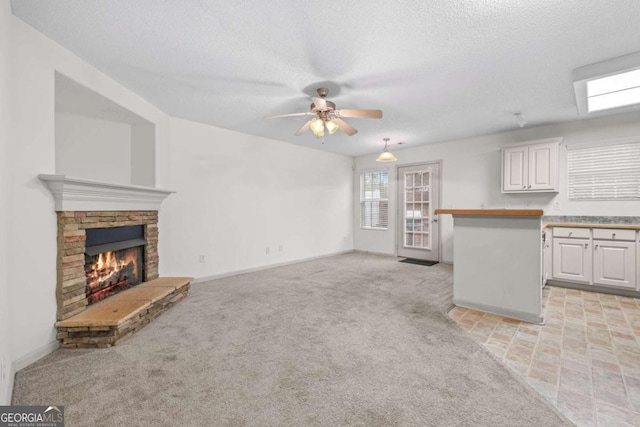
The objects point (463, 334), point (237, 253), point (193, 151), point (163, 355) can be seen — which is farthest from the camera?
point (237, 253)

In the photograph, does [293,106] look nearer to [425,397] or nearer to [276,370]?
[276,370]

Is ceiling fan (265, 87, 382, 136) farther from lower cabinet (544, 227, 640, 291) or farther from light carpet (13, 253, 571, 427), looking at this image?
lower cabinet (544, 227, 640, 291)

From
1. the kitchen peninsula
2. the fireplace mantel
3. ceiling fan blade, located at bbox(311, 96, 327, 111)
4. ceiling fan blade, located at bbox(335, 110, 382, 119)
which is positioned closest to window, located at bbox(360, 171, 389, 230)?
the kitchen peninsula

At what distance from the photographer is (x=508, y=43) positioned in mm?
2213

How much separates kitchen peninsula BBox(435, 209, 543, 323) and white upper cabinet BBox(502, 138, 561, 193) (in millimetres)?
2169

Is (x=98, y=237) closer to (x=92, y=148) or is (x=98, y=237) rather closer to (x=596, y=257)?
(x=92, y=148)

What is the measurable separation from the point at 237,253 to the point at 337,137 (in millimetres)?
2875

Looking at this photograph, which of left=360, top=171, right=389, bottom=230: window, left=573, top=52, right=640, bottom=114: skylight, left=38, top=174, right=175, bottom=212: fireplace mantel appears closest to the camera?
left=38, top=174, right=175, bottom=212: fireplace mantel

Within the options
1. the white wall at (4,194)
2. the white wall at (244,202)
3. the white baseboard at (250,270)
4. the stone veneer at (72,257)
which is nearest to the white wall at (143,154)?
the white wall at (244,202)

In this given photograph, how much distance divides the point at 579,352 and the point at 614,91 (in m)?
3.06

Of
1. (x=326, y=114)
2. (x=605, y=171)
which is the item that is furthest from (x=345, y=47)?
(x=605, y=171)

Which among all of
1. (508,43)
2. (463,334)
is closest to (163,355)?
(463,334)

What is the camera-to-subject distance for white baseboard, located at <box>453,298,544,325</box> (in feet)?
8.89

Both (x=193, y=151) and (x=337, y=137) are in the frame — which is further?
(x=337, y=137)
